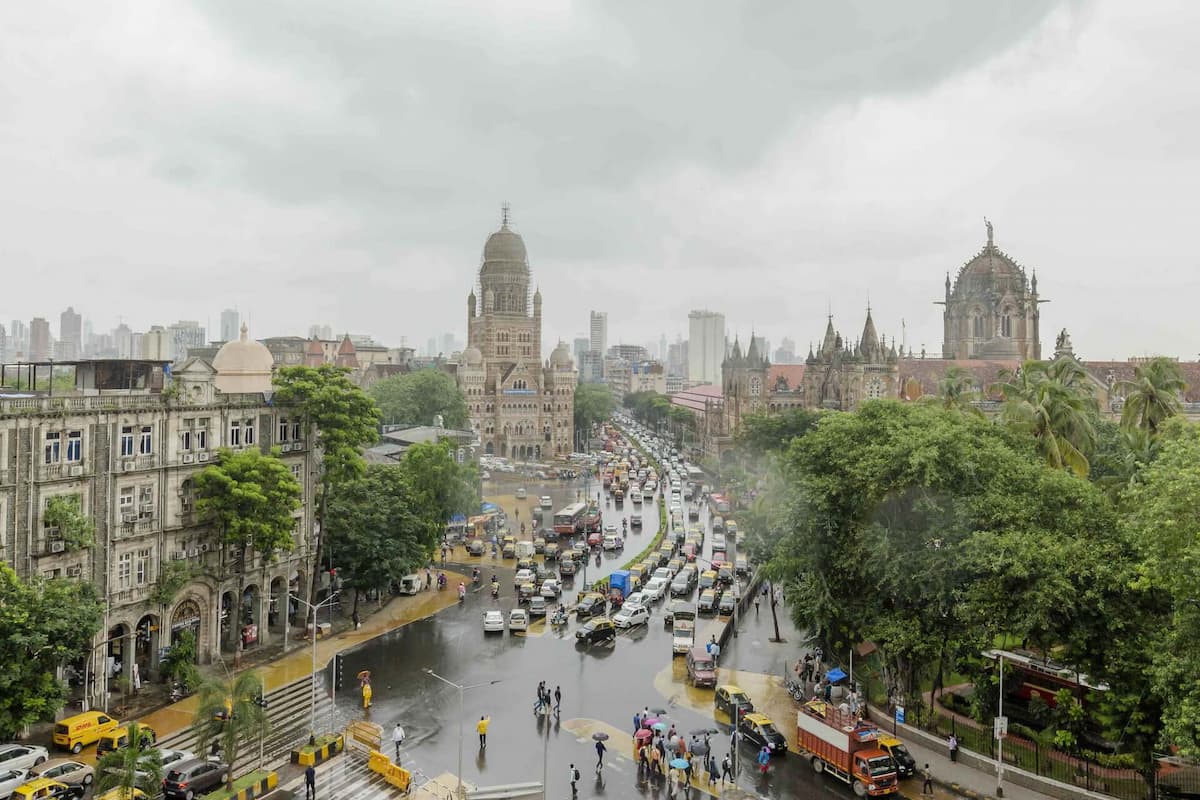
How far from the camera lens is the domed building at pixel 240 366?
5272cm

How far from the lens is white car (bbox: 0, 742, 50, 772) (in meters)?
31.1

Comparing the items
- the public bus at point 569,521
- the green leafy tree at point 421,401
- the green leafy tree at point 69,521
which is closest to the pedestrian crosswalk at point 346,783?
the green leafy tree at point 69,521

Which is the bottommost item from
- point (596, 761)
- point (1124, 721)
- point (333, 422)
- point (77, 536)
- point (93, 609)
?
point (596, 761)

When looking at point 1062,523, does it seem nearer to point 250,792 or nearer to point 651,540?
point 250,792

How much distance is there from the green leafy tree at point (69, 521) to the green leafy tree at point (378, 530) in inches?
689

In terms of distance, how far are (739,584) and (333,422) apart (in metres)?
33.4

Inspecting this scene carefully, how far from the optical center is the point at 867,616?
3941cm

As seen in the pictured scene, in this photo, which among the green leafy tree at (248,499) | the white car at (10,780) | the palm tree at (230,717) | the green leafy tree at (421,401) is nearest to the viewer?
the white car at (10,780)

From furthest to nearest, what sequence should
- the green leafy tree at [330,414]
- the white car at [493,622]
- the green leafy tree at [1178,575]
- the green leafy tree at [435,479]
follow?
the green leafy tree at [435,479]
the white car at [493,622]
the green leafy tree at [330,414]
the green leafy tree at [1178,575]

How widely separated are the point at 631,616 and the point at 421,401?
8639cm

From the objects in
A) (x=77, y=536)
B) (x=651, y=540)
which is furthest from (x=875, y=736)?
(x=651, y=540)

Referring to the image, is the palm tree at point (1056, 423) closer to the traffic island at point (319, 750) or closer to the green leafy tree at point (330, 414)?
the traffic island at point (319, 750)

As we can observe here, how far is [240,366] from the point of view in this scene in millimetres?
52750

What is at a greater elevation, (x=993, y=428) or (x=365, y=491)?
(x=993, y=428)
